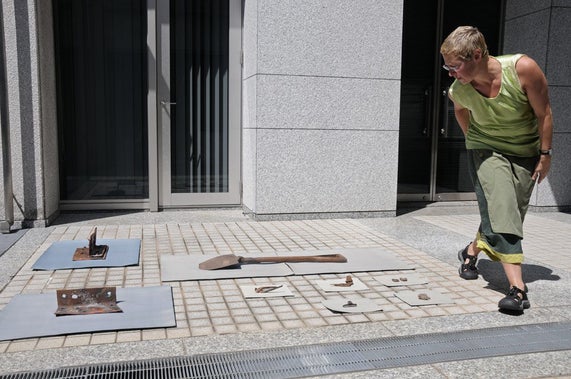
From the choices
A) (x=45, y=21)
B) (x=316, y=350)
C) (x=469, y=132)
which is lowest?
(x=316, y=350)

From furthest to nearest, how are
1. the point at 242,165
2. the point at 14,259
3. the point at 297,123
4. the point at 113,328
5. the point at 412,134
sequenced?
the point at 412,134 < the point at 242,165 < the point at 297,123 < the point at 14,259 < the point at 113,328

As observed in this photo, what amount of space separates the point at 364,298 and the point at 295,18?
380cm

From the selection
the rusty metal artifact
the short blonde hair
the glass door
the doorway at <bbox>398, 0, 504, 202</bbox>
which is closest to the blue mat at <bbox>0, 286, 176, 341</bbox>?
the rusty metal artifact

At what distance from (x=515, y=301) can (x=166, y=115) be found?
15.8 ft

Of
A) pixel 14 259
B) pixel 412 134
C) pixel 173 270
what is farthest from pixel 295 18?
pixel 14 259

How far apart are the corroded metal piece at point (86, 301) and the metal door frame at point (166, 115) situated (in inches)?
144

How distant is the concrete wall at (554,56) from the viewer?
7.53m

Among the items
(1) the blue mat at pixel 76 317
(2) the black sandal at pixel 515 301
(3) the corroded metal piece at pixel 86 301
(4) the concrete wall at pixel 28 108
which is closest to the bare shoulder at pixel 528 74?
(2) the black sandal at pixel 515 301

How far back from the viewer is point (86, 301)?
3420 mm

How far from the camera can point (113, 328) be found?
10.3ft

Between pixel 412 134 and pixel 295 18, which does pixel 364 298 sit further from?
pixel 412 134

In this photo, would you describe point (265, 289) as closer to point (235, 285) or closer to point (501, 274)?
point (235, 285)

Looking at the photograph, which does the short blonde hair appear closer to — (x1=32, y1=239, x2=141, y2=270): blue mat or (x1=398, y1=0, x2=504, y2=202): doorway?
(x1=32, y1=239, x2=141, y2=270): blue mat

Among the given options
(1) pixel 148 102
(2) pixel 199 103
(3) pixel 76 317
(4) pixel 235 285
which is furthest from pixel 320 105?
(3) pixel 76 317
